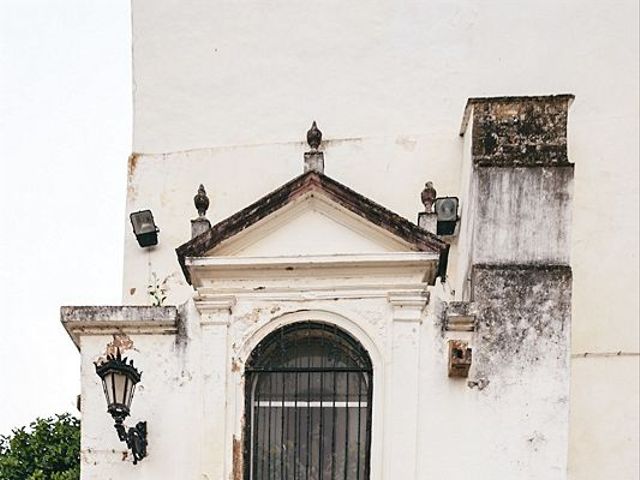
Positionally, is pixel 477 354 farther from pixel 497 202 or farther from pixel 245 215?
pixel 245 215

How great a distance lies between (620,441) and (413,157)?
11.6 feet

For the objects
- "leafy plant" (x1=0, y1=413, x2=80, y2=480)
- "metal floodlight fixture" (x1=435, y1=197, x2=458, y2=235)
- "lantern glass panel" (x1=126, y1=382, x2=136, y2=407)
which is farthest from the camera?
"leafy plant" (x1=0, y1=413, x2=80, y2=480)

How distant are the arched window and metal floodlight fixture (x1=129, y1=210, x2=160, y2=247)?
10.6 ft

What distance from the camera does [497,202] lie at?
9391 mm

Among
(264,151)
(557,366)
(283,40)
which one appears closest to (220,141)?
(264,151)

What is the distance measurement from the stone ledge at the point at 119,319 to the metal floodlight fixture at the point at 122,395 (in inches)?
12.2

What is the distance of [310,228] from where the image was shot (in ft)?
30.9

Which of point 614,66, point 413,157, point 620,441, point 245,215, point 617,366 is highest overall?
point 614,66

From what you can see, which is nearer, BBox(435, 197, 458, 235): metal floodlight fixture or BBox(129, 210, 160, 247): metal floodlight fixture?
BBox(435, 197, 458, 235): metal floodlight fixture

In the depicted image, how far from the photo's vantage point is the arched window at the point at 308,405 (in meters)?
9.24

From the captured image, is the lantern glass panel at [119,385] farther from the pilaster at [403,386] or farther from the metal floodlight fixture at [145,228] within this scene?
the metal floodlight fixture at [145,228]

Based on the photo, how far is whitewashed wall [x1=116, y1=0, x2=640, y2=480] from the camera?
1151 cm

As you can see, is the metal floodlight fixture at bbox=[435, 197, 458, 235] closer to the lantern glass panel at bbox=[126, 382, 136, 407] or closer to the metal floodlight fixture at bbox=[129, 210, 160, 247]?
the metal floodlight fixture at bbox=[129, 210, 160, 247]

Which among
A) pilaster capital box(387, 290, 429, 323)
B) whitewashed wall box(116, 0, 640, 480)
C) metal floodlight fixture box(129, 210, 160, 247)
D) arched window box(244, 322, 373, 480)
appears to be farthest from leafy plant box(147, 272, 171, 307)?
pilaster capital box(387, 290, 429, 323)
